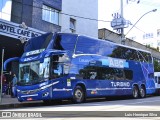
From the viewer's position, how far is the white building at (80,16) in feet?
105

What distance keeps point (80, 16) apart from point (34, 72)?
57.4 ft

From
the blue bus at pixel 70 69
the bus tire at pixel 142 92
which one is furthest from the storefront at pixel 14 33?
the bus tire at pixel 142 92

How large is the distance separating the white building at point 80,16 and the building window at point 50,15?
69 centimetres

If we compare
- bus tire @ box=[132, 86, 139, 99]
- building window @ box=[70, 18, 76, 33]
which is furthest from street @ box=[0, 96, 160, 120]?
building window @ box=[70, 18, 76, 33]

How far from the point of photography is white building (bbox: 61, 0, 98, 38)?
32156 millimetres

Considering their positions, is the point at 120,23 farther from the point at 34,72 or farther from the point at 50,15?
the point at 34,72

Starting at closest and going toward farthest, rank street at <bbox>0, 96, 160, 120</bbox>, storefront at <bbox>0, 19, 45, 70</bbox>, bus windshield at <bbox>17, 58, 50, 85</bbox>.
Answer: street at <bbox>0, 96, 160, 120</bbox>, bus windshield at <bbox>17, 58, 50, 85</bbox>, storefront at <bbox>0, 19, 45, 70</bbox>

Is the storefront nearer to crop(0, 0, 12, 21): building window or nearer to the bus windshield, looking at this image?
crop(0, 0, 12, 21): building window

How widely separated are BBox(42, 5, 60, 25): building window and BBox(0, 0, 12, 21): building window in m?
3.65

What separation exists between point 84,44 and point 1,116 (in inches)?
385

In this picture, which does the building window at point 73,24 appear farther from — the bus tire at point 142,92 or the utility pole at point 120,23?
the bus tire at point 142,92

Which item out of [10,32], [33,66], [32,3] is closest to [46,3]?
[32,3]

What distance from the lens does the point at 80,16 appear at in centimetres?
3428

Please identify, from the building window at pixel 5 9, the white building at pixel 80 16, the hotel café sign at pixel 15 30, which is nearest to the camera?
the hotel café sign at pixel 15 30
